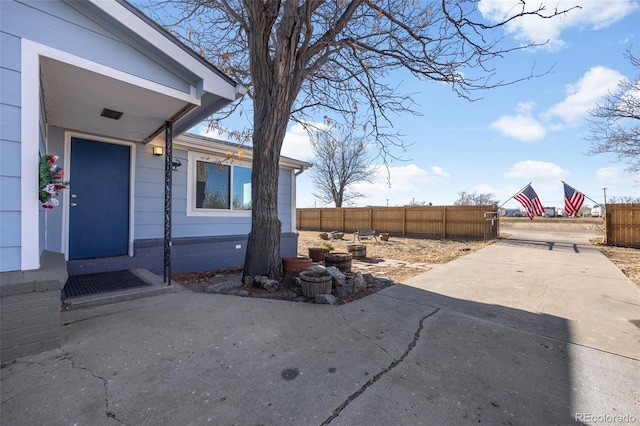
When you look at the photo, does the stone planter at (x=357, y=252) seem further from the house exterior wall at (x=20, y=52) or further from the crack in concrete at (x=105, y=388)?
the crack in concrete at (x=105, y=388)

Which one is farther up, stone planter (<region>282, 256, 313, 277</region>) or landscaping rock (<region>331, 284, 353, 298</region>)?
stone planter (<region>282, 256, 313, 277</region>)

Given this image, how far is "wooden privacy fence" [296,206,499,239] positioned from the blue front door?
14916 millimetres

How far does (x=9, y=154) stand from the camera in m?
2.30

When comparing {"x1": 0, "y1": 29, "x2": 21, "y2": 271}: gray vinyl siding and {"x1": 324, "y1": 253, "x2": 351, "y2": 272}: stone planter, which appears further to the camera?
{"x1": 324, "y1": 253, "x2": 351, "y2": 272}: stone planter

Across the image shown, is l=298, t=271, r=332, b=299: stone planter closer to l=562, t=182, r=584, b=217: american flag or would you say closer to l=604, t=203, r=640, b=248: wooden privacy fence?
l=604, t=203, r=640, b=248: wooden privacy fence

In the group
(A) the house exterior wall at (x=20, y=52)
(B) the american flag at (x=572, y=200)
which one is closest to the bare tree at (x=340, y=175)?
(B) the american flag at (x=572, y=200)

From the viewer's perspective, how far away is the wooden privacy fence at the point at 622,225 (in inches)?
455

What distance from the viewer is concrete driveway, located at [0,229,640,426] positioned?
1.74 meters

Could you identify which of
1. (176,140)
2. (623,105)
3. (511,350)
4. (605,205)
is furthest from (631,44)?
(176,140)

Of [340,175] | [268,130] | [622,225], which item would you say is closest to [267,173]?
[268,130]

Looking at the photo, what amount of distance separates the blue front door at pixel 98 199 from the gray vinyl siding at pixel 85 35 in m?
2.52

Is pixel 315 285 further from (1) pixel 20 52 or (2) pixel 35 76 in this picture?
(1) pixel 20 52

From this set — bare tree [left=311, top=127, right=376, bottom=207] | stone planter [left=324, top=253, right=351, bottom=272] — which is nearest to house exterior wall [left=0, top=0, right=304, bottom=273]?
stone planter [left=324, top=253, right=351, bottom=272]

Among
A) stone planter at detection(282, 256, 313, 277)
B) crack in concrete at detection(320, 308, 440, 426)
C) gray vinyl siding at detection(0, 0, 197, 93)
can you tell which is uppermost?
gray vinyl siding at detection(0, 0, 197, 93)
